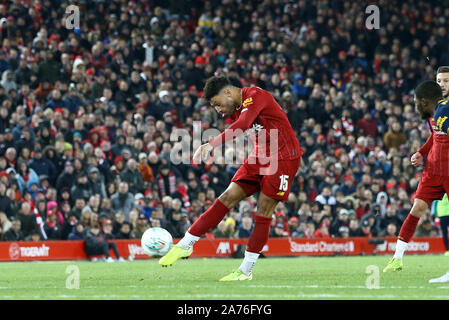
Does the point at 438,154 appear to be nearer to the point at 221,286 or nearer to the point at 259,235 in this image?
the point at 259,235

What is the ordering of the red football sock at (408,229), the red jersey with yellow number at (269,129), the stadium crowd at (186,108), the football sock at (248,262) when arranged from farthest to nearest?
the stadium crowd at (186,108)
the red football sock at (408,229)
the red jersey with yellow number at (269,129)
the football sock at (248,262)

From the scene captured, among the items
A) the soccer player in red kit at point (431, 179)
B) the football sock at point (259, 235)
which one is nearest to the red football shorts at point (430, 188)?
the soccer player in red kit at point (431, 179)

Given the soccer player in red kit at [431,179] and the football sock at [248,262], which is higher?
the soccer player in red kit at [431,179]

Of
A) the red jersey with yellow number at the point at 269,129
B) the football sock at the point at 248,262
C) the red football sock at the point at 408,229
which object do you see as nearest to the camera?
the football sock at the point at 248,262

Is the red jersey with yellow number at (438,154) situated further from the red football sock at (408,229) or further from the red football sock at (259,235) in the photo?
the red football sock at (259,235)

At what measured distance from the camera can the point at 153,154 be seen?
69.6ft

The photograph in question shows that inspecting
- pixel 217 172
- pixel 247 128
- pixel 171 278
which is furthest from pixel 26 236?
pixel 247 128

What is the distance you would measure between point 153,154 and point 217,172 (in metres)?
1.91

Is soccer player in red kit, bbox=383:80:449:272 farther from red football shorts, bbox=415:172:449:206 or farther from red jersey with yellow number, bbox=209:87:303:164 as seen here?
red jersey with yellow number, bbox=209:87:303:164

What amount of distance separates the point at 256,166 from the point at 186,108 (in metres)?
13.1

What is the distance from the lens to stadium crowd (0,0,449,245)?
64.7 feet

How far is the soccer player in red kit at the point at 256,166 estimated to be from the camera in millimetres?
10406

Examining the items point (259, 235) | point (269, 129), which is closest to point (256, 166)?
point (269, 129)

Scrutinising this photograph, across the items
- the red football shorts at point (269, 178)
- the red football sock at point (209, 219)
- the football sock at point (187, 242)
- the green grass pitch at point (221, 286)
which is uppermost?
the red football shorts at point (269, 178)
